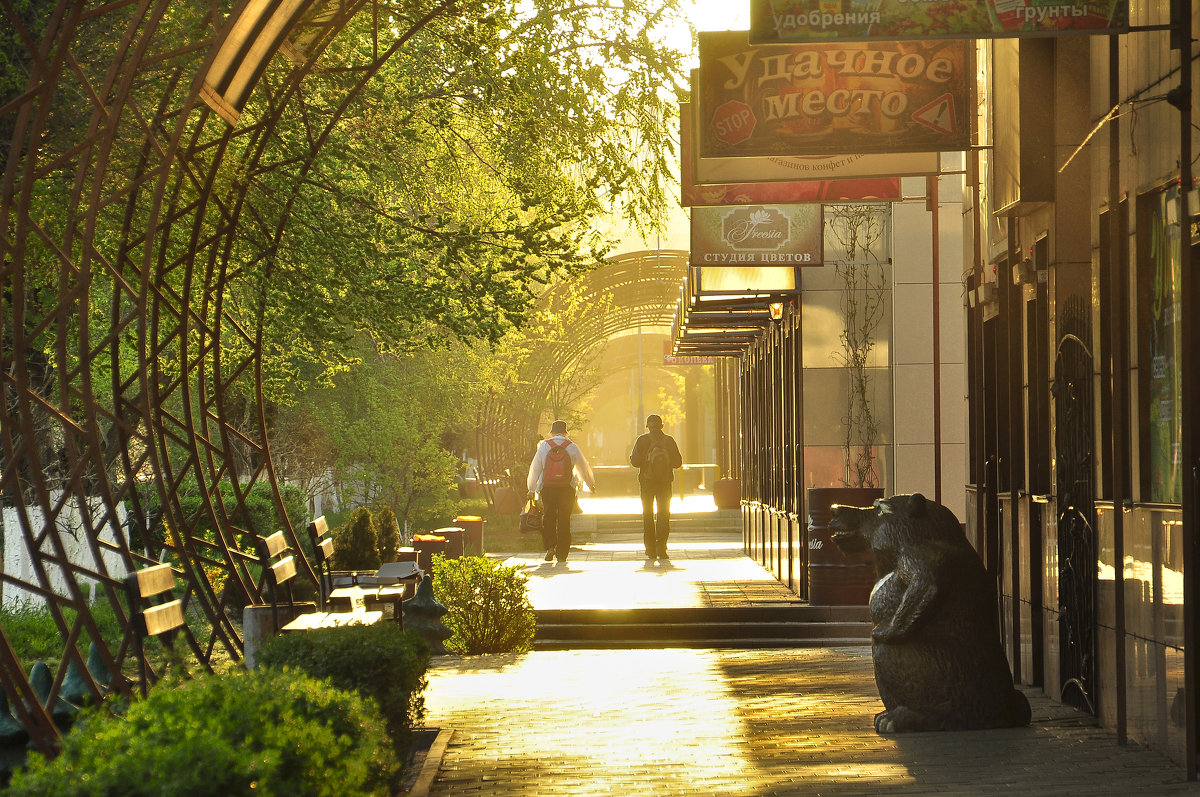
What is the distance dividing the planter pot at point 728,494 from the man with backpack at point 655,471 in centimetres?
1193

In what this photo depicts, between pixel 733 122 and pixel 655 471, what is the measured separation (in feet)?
36.2

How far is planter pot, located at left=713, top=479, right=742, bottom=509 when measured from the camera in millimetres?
32125

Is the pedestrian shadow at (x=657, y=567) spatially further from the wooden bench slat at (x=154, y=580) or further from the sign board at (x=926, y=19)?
the sign board at (x=926, y=19)

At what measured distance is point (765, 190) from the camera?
10.9 m

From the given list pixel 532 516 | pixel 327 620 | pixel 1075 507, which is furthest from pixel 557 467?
pixel 1075 507

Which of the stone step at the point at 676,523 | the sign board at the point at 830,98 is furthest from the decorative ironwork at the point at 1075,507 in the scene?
the stone step at the point at 676,523

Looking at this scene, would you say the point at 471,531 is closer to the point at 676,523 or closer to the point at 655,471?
the point at 655,471

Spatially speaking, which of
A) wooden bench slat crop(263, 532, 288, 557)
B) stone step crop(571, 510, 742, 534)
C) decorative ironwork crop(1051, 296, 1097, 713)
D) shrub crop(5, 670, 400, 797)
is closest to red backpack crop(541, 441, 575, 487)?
wooden bench slat crop(263, 532, 288, 557)

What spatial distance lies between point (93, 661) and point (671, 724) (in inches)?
117

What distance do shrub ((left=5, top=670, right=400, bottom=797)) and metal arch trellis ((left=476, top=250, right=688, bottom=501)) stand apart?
25981 millimetres

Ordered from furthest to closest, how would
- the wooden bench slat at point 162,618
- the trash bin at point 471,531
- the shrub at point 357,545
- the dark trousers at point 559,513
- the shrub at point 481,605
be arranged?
the trash bin at point 471,531 < the dark trousers at point 559,513 < the shrub at point 357,545 < the shrub at point 481,605 < the wooden bench slat at point 162,618

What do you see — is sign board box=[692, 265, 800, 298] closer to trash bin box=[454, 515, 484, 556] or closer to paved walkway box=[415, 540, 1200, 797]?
paved walkway box=[415, 540, 1200, 797]

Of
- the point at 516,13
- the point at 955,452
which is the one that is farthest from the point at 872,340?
the point at 516,13

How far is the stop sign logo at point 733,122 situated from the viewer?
8.32 m
